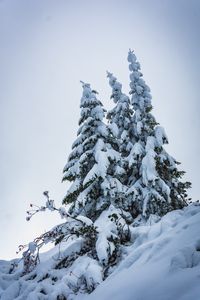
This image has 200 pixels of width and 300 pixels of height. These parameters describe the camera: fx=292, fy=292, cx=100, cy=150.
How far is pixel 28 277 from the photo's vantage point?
8.88 m

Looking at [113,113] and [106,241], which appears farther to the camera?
[113,113]

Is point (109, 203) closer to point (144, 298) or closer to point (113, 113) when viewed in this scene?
point (113, 113)

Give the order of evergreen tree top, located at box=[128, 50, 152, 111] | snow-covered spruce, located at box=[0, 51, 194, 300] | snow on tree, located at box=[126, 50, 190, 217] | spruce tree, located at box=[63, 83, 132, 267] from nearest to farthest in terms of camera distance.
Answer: snow-covered spruce, located at box=[0, 51, 194, 300], spruce tree, located at box=[63, 83, 132, 267], snow on tree, located at box=[126, 50, 190, 217], evergreen tree top, located at box=[128, 50, 152, 111]

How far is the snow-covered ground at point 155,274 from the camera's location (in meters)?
3.70

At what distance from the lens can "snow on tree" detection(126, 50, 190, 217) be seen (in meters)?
15.6

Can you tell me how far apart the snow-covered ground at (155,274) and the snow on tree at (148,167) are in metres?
7.15

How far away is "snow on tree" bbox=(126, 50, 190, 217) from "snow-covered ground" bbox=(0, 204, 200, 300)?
7154mm

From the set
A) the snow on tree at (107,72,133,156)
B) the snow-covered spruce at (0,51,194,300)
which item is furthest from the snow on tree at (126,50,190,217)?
the snow on tree at (107,72,133,156)

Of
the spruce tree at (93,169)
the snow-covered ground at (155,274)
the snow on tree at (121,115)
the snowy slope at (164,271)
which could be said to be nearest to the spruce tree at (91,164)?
the spruce tree at (93,169)

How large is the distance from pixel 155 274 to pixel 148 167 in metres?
11.6

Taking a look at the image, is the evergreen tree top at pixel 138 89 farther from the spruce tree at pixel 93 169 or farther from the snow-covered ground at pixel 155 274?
the snow-covered ground at pixel 155 274

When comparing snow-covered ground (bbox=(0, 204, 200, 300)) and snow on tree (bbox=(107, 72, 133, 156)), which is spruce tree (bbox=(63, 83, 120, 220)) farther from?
snow-covered ground (bbox=(0, 204, 200, 300))

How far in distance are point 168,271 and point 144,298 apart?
0.63 m

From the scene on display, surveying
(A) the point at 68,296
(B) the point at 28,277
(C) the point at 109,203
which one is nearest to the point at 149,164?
(C) the point at 109,203
